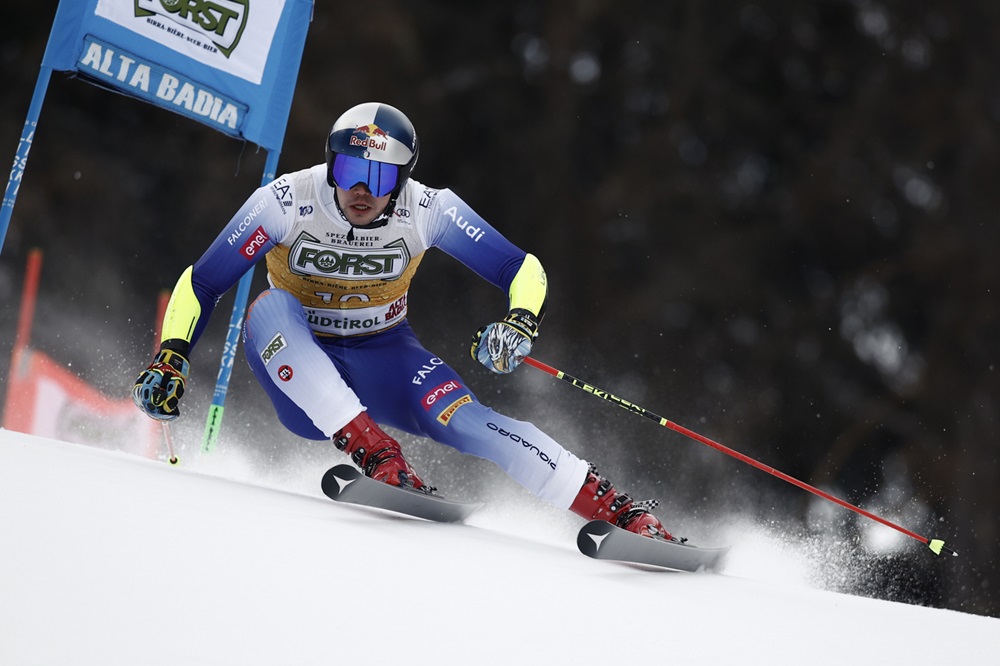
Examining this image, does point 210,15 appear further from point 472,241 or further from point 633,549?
point 633,549

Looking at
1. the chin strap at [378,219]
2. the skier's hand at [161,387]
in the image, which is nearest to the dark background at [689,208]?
the chin strap at [378,219]

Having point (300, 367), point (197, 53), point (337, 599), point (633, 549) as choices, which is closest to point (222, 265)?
point (300, 367)

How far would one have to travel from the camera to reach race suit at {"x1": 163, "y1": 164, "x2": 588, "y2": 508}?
2.56 metres

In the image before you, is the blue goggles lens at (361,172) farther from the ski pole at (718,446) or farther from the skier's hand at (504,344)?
the ski pole at (718,446)

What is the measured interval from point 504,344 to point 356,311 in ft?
1.73

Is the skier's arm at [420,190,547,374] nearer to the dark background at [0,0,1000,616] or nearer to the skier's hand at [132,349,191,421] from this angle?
the skier's hand at [132,349,191,421]

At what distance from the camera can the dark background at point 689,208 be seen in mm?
6945

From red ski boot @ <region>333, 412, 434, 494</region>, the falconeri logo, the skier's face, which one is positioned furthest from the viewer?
the falconeri logo

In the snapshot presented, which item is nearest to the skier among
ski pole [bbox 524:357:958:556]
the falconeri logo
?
ski pole [bbox 524:357:958:556]

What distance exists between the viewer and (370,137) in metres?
2.61

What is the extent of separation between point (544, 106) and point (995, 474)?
3.90 m

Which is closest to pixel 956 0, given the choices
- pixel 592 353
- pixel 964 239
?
pixel 964 239

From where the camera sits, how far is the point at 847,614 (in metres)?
2.06

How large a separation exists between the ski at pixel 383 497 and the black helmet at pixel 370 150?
0.73 metres
